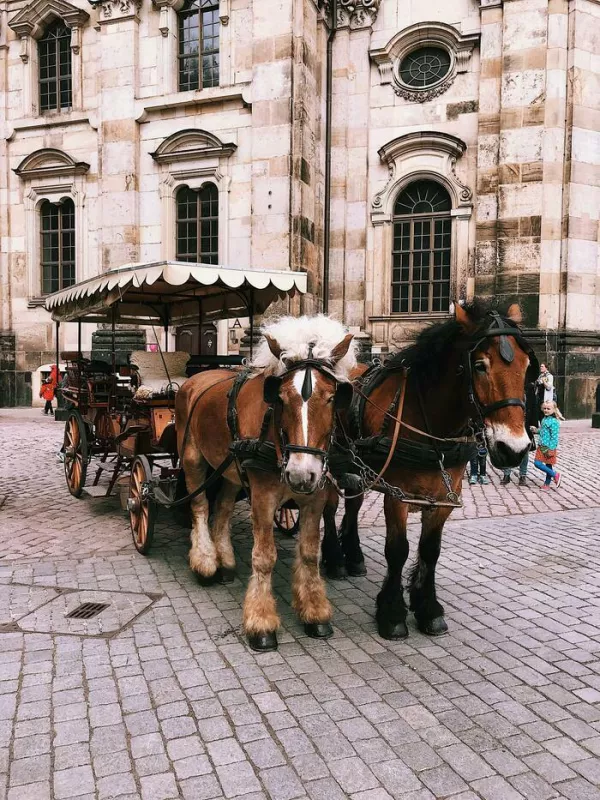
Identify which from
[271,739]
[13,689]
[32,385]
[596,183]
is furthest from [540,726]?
[32,385]

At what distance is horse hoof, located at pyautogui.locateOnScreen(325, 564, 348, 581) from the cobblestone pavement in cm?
9

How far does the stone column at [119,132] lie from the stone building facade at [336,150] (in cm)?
6

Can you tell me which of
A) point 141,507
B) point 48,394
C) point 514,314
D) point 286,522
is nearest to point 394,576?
point 514,314

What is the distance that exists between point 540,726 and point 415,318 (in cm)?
1664

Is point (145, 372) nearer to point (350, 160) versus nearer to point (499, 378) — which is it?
point (499, 378)

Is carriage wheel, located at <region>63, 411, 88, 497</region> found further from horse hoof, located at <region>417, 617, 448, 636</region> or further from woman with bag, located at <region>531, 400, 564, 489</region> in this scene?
woman with bag, located at <region>531, 400, 564, 489</region>

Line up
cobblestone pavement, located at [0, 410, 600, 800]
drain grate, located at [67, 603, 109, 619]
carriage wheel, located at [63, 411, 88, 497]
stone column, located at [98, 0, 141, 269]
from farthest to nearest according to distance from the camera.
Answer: stone column, located at [98, 0, 141, 269], carriage wheel, located at [63, 411, 88, 497], drain grate, located at [67, 603, 109, 619], cobblestone pavement, located at [0, 410, 600, 800]

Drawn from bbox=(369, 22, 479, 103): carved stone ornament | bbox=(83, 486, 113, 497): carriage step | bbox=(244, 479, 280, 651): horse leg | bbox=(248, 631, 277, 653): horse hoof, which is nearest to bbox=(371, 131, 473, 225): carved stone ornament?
bbox=(369, 22, 479, 103): carved stone ornament

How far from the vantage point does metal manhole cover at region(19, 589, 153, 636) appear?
165 inches

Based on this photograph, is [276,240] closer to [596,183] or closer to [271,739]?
[596,183]

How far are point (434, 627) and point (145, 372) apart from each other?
4.61 metres

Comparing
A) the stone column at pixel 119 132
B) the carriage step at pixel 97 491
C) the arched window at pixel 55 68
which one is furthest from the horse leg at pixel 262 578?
the arched window at pixel 55 68

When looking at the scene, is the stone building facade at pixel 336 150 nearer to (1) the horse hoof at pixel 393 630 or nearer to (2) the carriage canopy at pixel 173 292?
(2) the carriage canopy at pixel 173 292

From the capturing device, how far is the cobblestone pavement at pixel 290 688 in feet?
8.86
